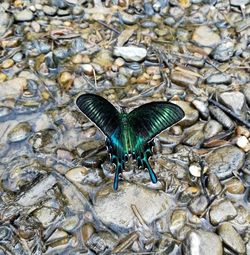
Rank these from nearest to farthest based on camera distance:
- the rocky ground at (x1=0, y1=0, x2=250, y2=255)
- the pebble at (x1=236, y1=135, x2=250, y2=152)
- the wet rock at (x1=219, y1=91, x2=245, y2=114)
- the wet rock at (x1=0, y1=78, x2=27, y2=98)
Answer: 1. the rocky ground at (x1=0, y1=0, x2=250, y2=255)
2. the pebble at (x1=236, y1=135, x2=250, y2=152)
3. the wet rock at (x1=219, y1=91, x2=245, y2=114)
4. the wet rock at (x1=0, y1=78, x2=27, y2=98)

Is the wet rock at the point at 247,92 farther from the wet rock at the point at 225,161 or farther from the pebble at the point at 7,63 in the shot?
the pebble at the point at 7,63

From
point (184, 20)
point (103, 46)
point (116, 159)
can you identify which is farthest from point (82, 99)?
point (184, 20)

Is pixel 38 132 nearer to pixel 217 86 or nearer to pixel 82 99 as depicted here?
pixel 82 99

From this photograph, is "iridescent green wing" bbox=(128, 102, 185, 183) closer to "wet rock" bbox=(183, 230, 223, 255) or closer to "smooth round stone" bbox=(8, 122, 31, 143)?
"wet rock" bbox=(183, 230, 223, 255)

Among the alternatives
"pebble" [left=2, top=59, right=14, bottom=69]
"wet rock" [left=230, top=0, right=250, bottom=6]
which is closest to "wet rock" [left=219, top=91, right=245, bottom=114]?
"wet rock" [left=230, top=0, right=250, bottom=6]

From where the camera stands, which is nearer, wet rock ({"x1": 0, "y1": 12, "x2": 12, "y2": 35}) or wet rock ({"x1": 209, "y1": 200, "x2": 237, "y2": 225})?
wet rock ({"x1": 209, "y1": 200, "x2": 237, "y2": 225})

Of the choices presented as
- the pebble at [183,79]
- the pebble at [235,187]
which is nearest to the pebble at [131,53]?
the pebble at [183,79]
